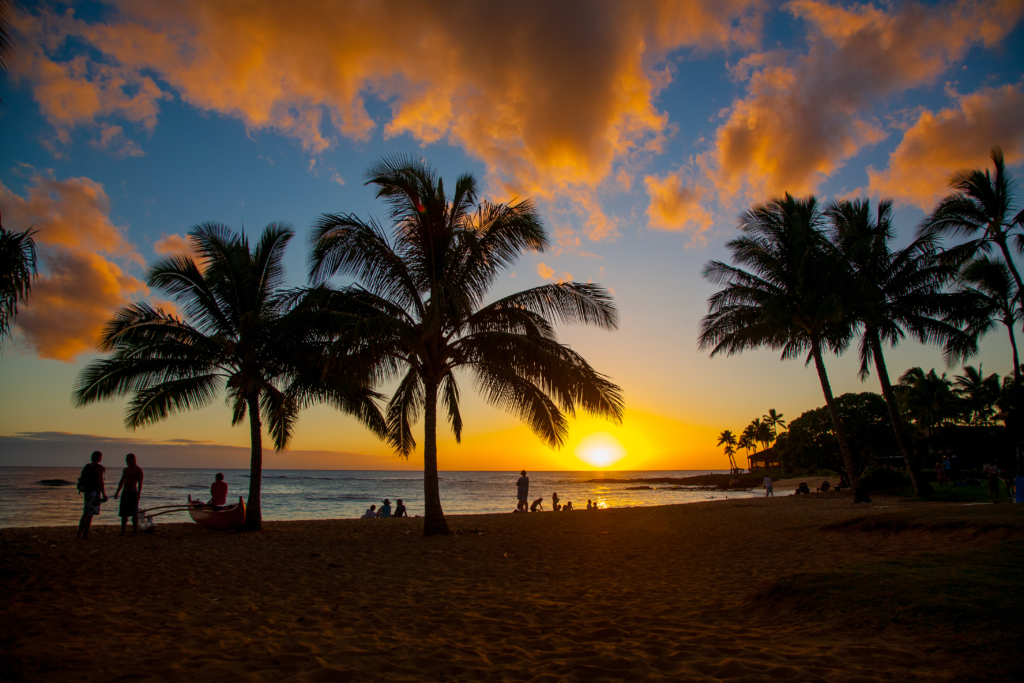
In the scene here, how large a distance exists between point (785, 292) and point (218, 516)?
1765 centimetres

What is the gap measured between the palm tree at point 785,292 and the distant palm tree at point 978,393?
110ft

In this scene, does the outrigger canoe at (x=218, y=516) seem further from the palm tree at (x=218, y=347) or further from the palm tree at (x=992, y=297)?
the palm tree at (x=992, y=297)

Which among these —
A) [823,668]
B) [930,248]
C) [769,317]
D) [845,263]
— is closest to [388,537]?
[823,668]

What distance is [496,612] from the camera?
16.7 feet

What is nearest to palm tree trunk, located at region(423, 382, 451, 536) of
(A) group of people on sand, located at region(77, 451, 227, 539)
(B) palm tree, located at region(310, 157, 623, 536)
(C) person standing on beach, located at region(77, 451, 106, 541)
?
(B) palm tree, located at region(310, 157, 623, 536)

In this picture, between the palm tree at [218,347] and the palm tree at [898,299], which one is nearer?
the palm tree at [218,347]

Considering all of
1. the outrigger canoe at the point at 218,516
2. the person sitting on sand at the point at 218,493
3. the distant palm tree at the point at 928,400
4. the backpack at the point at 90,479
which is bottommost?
the outrigger canoe at the point at 218,516

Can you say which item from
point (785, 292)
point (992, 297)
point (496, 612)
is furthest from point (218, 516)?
point (992, 297)

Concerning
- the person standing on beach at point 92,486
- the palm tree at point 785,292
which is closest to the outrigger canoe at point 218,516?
the person standing on beach at point 92,486

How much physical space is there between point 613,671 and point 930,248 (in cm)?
1914

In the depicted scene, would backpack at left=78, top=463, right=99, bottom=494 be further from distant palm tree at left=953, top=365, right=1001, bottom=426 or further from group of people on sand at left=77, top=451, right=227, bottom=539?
distant palm tree at left=953, top=365, right=1001, bottom=426

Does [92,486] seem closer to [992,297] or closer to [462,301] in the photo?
[462,301]

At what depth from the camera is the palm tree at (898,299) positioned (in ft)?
53.2

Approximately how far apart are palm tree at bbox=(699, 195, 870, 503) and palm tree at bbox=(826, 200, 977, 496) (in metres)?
0.88
